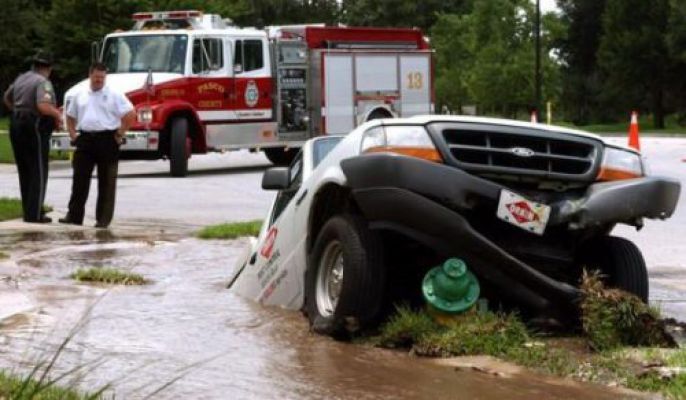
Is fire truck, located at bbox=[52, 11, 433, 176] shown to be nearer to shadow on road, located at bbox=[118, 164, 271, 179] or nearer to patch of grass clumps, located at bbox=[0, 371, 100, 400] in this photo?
shadow on road, located at bbox=[118, 164, 271, 179]

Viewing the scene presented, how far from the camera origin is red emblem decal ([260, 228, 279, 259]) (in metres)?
Result: 7.84

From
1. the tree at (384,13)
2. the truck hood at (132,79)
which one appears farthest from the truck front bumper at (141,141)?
the tree at (384,13)

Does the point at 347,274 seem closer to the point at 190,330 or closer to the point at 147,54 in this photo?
the point at 190,330

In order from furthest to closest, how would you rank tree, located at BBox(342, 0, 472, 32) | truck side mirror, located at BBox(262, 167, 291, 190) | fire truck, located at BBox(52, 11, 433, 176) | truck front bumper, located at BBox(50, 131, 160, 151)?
tree, located at BBox(342, 0, 472, 32) → fire truck, located at BBox(52, 11, 433, 176) → truck front bumper, located at BBox(50, 131, 160, 151) → truck side mirror, located at BBox(262, 167, 291, 190)

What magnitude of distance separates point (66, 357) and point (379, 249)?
1.60 m

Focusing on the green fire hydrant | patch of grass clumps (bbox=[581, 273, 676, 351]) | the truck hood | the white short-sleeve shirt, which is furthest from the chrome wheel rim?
the truck hood

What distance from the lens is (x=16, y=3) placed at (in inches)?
2400

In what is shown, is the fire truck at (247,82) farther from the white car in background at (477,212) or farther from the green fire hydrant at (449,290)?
the green fire hydrant at (449,290)

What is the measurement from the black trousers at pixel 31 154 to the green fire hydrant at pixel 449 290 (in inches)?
297

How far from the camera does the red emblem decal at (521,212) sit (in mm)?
6203

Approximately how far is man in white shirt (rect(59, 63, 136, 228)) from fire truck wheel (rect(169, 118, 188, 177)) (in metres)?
9.26

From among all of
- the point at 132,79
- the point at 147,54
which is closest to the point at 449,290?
the point at 132,79

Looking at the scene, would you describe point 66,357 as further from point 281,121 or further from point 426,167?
point 281,121

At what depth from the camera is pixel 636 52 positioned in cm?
7156
